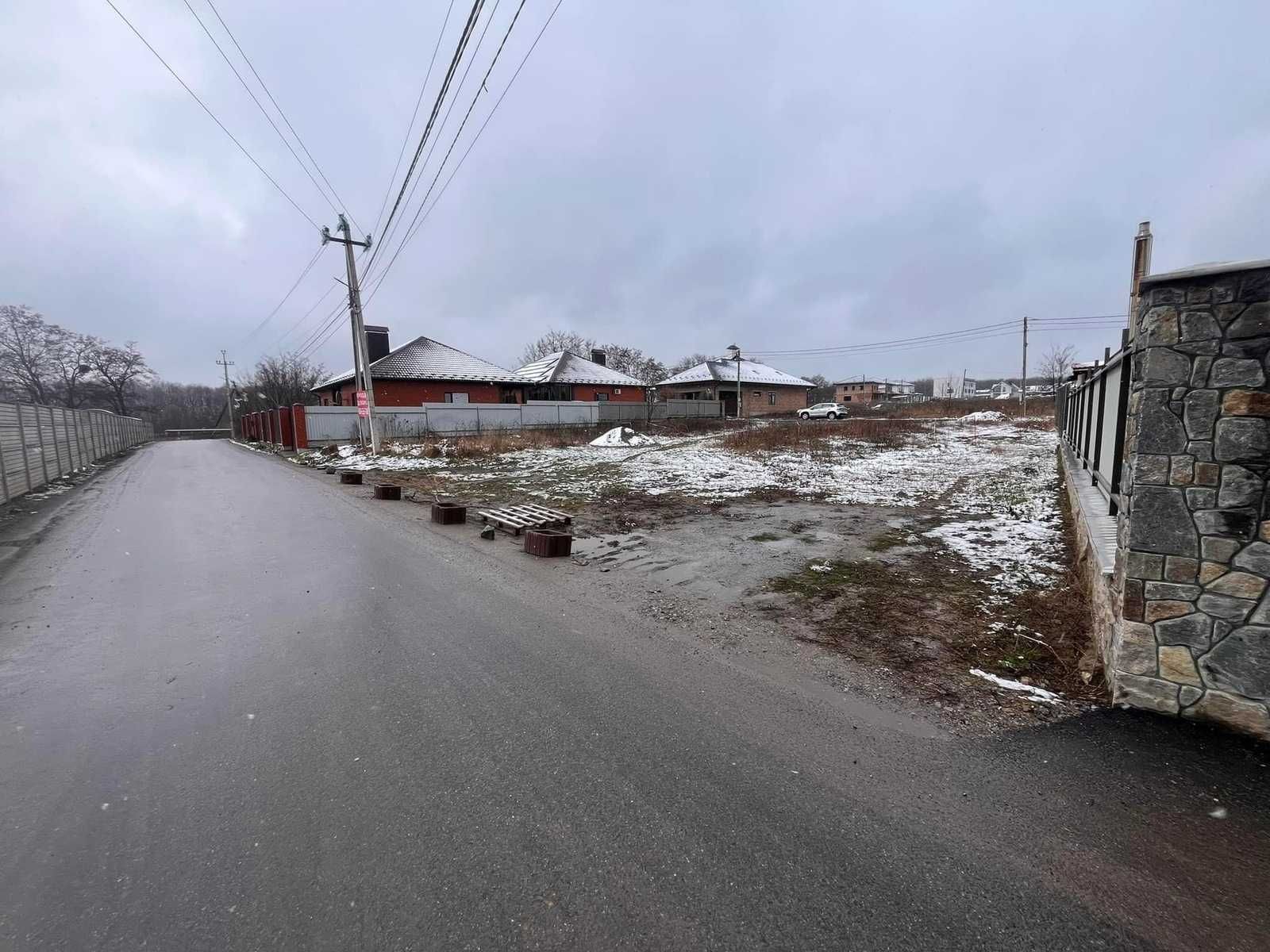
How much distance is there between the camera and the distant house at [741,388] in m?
49.2

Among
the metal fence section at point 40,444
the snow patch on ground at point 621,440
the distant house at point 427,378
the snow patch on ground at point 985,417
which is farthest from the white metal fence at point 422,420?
the snow patch on ground at point 985,417

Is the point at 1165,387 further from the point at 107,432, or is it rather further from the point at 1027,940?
the point at 107,432

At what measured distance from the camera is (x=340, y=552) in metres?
6.74

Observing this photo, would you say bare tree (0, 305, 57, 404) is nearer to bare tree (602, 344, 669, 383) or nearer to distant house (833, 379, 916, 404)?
bare tree (602, 344, 669, 383)

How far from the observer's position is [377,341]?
36656 millimetres

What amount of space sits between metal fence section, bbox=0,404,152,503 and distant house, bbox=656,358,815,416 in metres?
37.9

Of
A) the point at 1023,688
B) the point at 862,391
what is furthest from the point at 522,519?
the point at 862,391

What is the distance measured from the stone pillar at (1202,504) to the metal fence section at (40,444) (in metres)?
17.3

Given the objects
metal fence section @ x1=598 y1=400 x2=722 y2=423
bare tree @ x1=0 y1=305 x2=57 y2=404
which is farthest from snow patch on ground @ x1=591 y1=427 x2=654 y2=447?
bare tree @ x1=0 y1=305 x2=57 y2=404

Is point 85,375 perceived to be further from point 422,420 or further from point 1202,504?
point 1202,504

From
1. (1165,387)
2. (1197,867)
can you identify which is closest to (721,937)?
(1197,867)

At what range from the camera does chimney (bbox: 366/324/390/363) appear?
36.1m

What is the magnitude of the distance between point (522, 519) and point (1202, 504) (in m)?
6.71

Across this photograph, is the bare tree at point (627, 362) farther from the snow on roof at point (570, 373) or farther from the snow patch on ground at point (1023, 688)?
the snow patch on ground at point (1023, 688)
